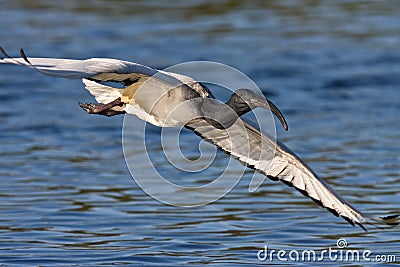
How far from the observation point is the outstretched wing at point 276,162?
24.3 feet

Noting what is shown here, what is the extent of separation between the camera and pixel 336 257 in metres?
8.40

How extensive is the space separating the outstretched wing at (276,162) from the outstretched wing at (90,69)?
689 millimetres

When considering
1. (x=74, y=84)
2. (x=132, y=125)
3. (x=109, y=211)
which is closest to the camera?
(x=109, y=211)

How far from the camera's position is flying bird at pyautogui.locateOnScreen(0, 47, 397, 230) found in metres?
7.48

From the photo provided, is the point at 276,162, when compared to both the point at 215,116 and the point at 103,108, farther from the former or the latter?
the point at 103,108

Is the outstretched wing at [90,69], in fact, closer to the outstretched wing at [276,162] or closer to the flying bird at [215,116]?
the flying bird at [215,116]

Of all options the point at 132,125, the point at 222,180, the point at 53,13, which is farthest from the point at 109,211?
the point at 53,13

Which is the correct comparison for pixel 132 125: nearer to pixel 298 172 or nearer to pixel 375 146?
pixel 375 146

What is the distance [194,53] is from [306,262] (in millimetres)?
8887

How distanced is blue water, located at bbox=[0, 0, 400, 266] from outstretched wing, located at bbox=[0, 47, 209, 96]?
1587 millimetres

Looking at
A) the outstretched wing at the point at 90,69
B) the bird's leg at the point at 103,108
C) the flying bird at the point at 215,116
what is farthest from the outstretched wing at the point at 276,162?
the outstretched wing at the point at 90,69

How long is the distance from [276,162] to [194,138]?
15.7 feet

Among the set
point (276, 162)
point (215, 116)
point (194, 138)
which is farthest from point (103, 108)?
point (194, 138)

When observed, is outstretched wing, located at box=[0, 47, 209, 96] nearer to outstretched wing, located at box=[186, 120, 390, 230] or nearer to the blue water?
outstretched wing, located at box=[186, 120, 390, 230]
